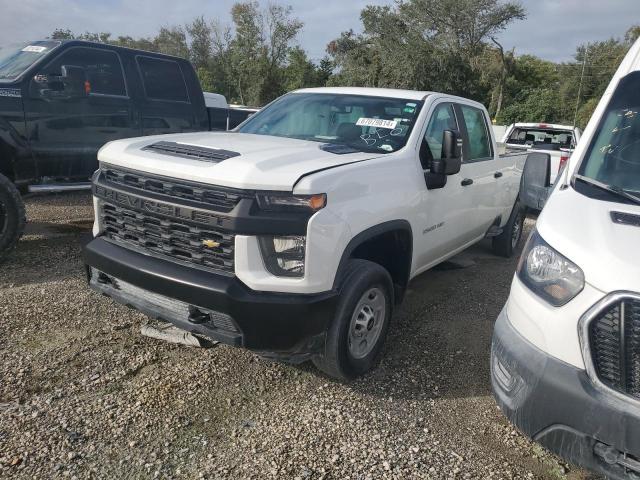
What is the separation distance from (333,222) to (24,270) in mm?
3562

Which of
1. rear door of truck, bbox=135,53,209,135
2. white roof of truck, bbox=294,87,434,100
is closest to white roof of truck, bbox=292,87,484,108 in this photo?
white roof of truck, bbox=294,87,434,100

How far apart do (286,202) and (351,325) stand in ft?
3.06

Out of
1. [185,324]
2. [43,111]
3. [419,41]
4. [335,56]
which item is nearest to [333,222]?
[185,324]

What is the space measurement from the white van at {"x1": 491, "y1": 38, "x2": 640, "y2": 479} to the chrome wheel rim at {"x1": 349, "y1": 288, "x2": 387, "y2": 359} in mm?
937

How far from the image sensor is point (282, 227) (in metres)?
2.67

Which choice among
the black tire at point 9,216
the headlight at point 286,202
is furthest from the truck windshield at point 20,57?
the headlight at point 286,202

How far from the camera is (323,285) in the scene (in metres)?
2.82

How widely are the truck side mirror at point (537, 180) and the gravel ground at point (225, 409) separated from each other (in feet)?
4.11

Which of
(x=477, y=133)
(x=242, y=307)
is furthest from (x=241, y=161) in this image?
(x=477, y=133)

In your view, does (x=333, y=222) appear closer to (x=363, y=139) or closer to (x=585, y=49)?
(x=363, y=139)

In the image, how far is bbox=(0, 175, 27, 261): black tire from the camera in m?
4.84

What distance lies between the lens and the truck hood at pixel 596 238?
77.9 inches

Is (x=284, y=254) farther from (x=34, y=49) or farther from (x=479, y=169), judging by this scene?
(x=34, y=49)

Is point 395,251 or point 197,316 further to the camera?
point 395,251
